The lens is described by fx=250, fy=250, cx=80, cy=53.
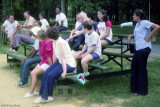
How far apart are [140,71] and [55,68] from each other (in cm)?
176

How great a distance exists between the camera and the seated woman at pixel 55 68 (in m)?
4.86

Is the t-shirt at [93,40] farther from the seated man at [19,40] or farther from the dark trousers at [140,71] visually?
the seated man at [19,40]

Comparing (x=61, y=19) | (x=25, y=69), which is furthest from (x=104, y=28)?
(x=61, y=19)

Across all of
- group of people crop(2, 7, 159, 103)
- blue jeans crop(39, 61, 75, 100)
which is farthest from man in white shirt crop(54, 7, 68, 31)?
blue jeans crop(39, 61, 75, 100)

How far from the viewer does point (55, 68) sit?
16.4 ft

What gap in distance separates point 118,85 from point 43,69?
185cm

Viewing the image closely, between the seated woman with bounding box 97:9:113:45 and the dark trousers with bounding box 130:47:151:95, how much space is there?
1.40 metres

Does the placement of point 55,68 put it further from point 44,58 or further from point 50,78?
point 44,58

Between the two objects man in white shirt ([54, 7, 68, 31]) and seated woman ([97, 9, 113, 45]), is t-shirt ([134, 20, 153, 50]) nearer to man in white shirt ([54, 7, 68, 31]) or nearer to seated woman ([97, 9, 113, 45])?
seated woman ([97, 9, 113, 45])

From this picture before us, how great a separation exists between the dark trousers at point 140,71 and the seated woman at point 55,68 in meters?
1.35

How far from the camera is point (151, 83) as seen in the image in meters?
6.04

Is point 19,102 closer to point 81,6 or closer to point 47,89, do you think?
point 47,89

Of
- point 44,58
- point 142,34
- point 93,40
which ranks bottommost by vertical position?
point 44,58

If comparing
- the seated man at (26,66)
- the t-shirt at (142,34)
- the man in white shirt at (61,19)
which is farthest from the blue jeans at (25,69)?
the man in white shirt at (61,19)
